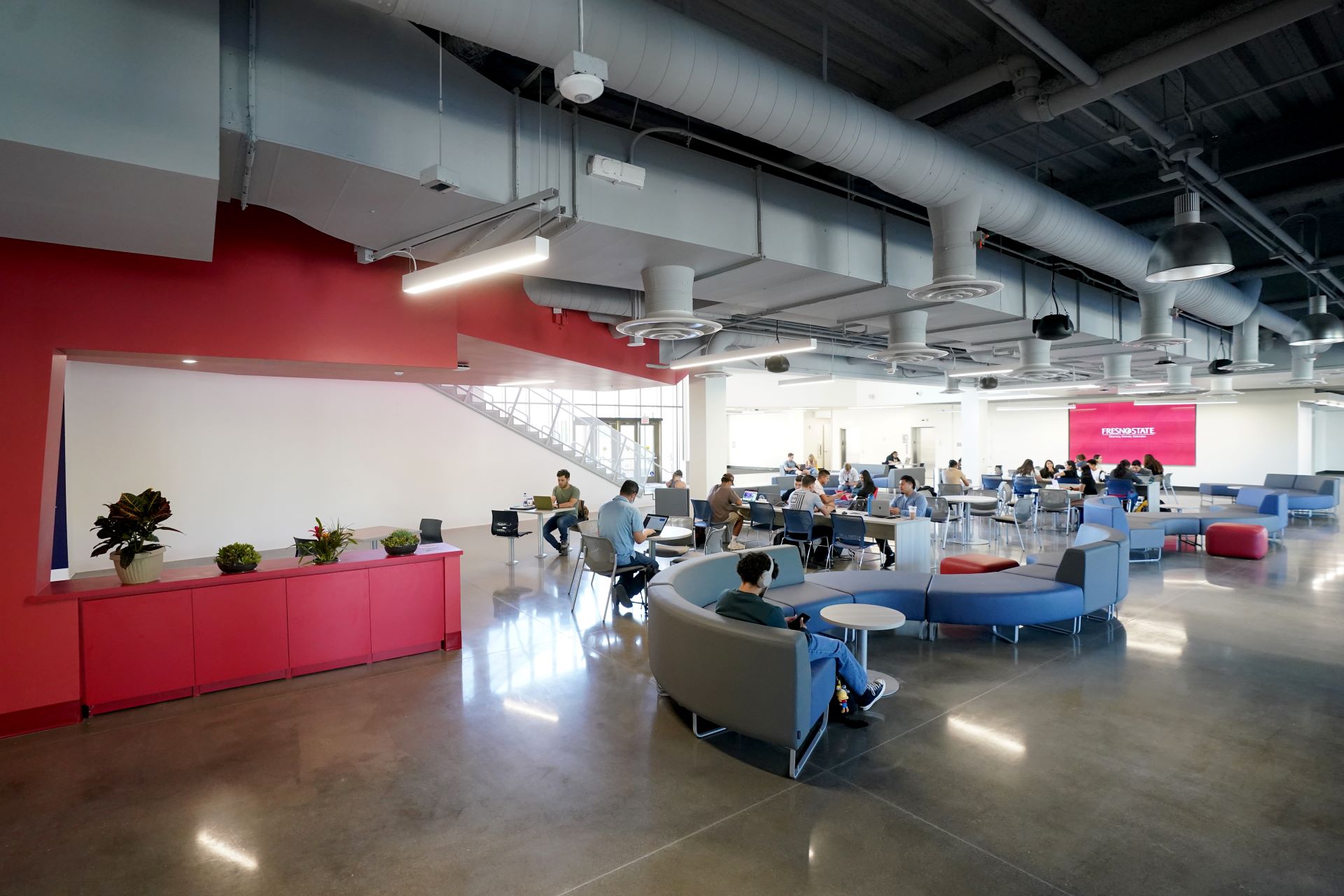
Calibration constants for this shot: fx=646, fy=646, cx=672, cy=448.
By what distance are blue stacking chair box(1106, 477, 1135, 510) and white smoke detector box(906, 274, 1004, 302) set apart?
9.98 m

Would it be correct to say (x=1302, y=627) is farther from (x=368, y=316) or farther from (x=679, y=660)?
(x=368, y=316)

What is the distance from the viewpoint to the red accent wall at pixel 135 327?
13.2 ft

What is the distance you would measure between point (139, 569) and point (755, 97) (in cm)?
497

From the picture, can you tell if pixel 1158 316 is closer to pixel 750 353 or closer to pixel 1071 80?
pixel 750 353

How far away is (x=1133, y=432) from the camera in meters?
22.0

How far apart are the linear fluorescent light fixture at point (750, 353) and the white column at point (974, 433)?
46.4 ft

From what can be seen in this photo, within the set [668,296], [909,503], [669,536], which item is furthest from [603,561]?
[909,503]

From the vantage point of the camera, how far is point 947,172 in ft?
13.8

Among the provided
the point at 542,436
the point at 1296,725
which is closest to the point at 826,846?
the point at 1296,725

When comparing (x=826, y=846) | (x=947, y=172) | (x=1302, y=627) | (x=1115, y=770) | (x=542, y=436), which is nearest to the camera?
(x=826, y=846)

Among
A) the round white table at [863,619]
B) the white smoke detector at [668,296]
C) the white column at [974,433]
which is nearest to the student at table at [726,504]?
the white smoke detector at [668,296]

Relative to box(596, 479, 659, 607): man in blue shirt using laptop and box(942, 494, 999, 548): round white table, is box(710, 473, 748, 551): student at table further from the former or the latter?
box(942, 494, 999, 548): round white table

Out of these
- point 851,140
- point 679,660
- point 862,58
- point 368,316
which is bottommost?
point 679,660

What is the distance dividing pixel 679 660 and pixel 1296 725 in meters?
3.80
